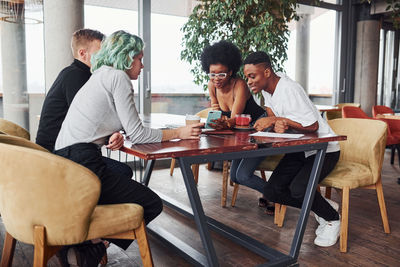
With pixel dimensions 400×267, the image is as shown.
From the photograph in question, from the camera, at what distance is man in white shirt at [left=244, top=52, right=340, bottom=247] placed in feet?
7.81

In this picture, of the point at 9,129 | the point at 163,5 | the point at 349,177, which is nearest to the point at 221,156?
the point at 349,177

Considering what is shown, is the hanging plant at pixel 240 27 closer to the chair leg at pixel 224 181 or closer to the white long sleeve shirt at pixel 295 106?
the chair leg at pixel 224 181

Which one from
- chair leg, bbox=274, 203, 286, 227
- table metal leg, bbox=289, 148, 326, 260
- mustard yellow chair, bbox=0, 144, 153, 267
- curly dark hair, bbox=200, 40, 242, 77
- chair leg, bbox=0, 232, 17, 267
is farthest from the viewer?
curly dark hair, bbox=200, 40, 242, 77

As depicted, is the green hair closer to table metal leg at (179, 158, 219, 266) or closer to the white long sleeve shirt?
table metal leg at (179, 158, 219, 266)

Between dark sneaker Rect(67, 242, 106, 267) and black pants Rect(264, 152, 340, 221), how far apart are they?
1.23 meters

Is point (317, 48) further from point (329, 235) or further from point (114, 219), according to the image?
point (114, 219)

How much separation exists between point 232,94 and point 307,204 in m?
1.25

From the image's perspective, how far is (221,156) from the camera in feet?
5.98

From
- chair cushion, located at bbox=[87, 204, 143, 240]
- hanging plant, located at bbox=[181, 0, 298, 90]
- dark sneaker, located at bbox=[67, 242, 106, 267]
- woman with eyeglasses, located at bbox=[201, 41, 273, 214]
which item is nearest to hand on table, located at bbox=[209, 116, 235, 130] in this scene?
woman with eyeglasses, located at bbox=[201, 41, 273, 214]

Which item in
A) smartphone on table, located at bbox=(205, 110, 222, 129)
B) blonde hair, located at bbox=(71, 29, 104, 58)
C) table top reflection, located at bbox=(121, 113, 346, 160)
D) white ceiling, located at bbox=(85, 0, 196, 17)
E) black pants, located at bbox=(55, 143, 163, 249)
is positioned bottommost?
black pants, located at bbox=(55, 143, 163, 249)

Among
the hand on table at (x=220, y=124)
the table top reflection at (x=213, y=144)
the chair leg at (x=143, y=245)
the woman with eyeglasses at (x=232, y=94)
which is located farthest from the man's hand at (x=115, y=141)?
the woman with eyeglasses at (x=232, y=94)

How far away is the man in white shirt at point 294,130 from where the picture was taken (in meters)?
2.38

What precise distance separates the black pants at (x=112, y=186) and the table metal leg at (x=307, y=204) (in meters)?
0.87

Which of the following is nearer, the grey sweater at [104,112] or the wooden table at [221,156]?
the wooden table at [221,156]
